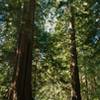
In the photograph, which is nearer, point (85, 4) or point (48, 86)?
point (85, 4)

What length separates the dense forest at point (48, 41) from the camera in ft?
36.4

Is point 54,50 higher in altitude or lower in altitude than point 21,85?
higher

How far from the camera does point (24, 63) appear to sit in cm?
1041

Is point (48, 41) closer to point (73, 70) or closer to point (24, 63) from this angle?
point (73, 70)

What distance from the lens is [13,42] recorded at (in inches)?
704

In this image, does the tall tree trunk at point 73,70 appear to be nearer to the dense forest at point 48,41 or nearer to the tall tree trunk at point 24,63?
the dense forest at point 48,41

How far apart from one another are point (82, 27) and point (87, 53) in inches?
87.1

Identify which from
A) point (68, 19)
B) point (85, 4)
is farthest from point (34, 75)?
point (85, 4)

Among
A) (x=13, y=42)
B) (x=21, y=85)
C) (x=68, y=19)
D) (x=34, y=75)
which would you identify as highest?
(x=68, y=19)

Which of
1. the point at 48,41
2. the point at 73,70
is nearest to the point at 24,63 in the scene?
the point at 73,70

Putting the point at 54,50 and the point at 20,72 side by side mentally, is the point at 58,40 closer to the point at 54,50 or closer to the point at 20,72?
the point at 54,50

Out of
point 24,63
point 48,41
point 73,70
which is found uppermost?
point 48,41

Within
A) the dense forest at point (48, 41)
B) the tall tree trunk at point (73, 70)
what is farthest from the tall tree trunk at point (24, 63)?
the tall tree trunk at point (73, 70)

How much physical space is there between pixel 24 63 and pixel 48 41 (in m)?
9.12
